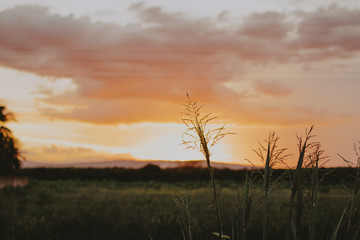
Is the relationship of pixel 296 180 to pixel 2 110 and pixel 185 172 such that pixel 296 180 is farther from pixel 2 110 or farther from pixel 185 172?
pixel 2 110

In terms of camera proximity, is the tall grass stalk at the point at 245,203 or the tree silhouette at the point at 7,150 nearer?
the tall grass stalk at the point at 245,203

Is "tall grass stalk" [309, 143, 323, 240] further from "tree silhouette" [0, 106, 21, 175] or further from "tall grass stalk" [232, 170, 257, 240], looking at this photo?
"tree silhouette" [0, 106, 21, 175]

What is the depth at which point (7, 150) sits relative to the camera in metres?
40.0

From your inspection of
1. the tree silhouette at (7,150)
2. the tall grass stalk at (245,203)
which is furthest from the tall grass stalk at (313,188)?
the tree silhouette at (7,150)

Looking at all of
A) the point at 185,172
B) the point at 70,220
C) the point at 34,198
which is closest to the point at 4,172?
the point at 185,172

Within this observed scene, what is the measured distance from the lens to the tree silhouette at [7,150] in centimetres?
3919

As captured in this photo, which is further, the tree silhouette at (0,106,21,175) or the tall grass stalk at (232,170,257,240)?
the tree silhouette at (0,106,21,175)

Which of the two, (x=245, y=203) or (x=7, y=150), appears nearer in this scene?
(x=245, y=203)

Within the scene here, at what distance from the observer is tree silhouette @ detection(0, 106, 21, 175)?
129 ft

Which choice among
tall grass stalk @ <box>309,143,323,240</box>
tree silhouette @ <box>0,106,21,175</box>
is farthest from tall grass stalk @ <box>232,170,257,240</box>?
tree silhouette @ <box>0,106,21,175</box>

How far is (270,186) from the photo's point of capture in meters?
1.74

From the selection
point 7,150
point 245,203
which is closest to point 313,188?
point 245,203

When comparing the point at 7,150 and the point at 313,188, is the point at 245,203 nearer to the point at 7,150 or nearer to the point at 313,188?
the point at 313,188

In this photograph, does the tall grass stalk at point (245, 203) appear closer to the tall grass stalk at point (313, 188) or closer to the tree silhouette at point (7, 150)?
the tall grass stalk at point (313, 188)
